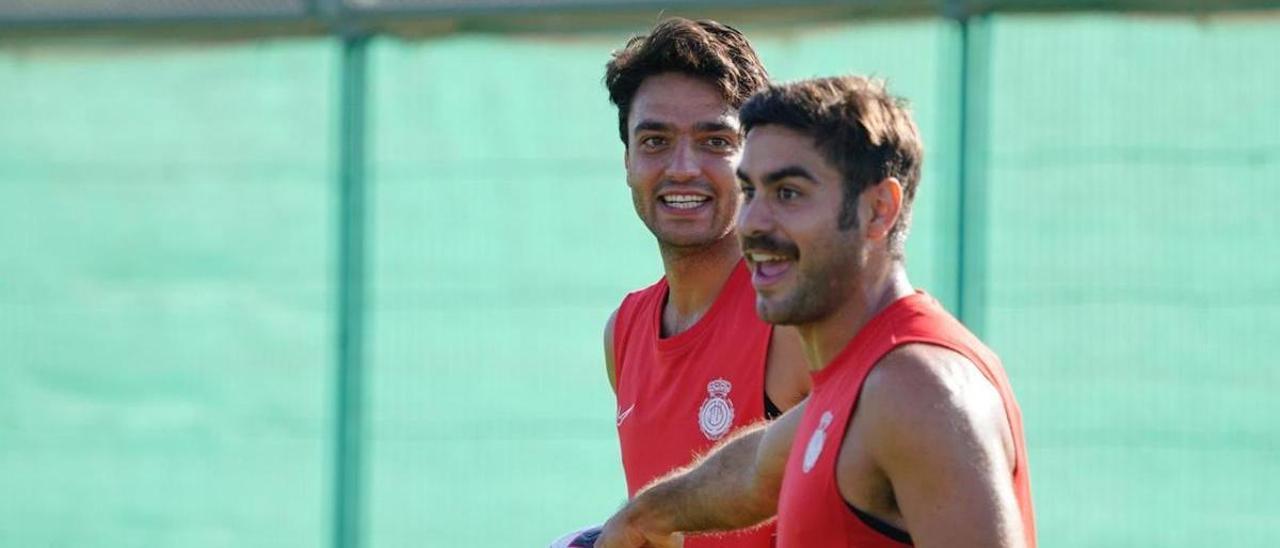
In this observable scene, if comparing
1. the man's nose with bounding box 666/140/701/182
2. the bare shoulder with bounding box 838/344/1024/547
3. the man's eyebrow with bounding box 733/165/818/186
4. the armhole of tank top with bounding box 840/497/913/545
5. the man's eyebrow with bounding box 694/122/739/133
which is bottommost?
the armhole of tank top with bounding box 840/497/913/545

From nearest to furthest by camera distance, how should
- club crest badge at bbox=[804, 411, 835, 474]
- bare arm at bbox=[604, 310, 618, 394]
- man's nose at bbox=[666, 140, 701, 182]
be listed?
club crest badge at bbox=[804, 411, 835, 474] < man's nose at bbox=[666, 140, 701, 182] < bare arm at bbox=[604, 310, 618, 394]

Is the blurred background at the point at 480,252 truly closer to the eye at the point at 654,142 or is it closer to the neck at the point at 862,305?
the eye at the point at 654,142

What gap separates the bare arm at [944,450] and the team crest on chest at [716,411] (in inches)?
45.3

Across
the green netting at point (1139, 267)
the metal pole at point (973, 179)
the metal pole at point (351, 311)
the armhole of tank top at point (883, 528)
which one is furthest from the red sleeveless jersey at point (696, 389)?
the metal pole at point (351, 311)

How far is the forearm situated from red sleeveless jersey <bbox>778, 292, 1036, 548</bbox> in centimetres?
49

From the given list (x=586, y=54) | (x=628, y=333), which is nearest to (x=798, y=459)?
(x=628, y=333)

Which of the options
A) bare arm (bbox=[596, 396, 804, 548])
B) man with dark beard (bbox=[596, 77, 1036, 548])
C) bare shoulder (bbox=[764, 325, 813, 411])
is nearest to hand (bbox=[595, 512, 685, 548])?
bare arm (bbox=[596, 396, 804, 548])

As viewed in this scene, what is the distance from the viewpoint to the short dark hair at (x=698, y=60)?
14.4ft

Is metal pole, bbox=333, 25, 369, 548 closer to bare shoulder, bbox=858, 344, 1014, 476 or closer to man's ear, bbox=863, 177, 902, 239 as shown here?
man's ear, bbox=863, 177, 902, 239

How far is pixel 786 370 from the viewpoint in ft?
13.0

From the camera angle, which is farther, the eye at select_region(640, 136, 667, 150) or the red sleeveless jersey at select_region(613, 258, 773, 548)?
the eye at select_region(640, 136, 667, 150)

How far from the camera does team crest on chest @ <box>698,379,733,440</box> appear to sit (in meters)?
4.09

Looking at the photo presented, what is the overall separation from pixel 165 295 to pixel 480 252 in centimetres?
124

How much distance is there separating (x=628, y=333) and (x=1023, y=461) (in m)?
1.75
